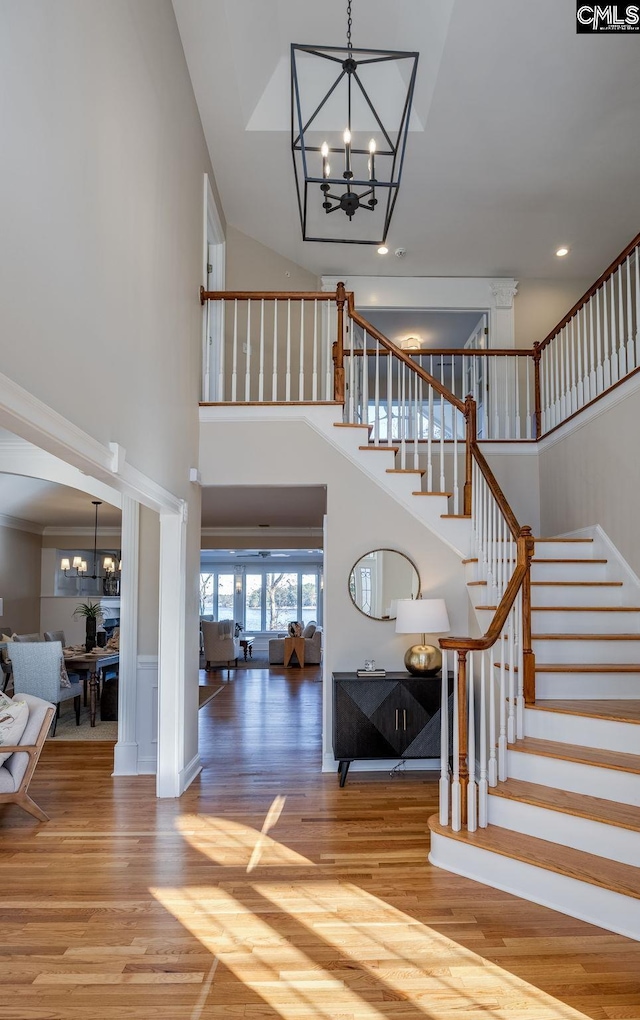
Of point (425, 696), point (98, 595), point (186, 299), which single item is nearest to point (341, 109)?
point (186, 299)

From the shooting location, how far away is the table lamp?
5027 mm

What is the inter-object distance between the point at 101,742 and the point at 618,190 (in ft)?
24.2

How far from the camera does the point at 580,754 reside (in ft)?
12.0

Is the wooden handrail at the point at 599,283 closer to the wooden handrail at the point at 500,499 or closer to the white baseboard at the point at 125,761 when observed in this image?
the wooden handrail at the point at 500,499

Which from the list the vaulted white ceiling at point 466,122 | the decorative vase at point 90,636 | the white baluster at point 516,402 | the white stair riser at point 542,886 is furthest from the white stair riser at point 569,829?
the decorative vase at point 90,636

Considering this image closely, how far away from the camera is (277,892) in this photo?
333 cm

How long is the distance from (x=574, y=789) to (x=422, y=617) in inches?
67.6

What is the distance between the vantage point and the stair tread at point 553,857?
2.98 m

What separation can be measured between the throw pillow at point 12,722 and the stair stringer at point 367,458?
263 centimetres

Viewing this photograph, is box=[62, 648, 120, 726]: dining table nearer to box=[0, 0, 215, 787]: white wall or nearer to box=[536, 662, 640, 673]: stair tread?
box=[0, 0, 215, 787]: white wall

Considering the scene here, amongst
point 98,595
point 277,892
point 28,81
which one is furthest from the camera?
point 98,595

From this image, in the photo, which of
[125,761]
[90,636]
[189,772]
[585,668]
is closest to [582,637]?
[585,668]

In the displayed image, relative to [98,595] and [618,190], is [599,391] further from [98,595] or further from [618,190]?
[98,595]

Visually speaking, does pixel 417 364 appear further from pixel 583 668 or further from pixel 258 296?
pixel 583 668
